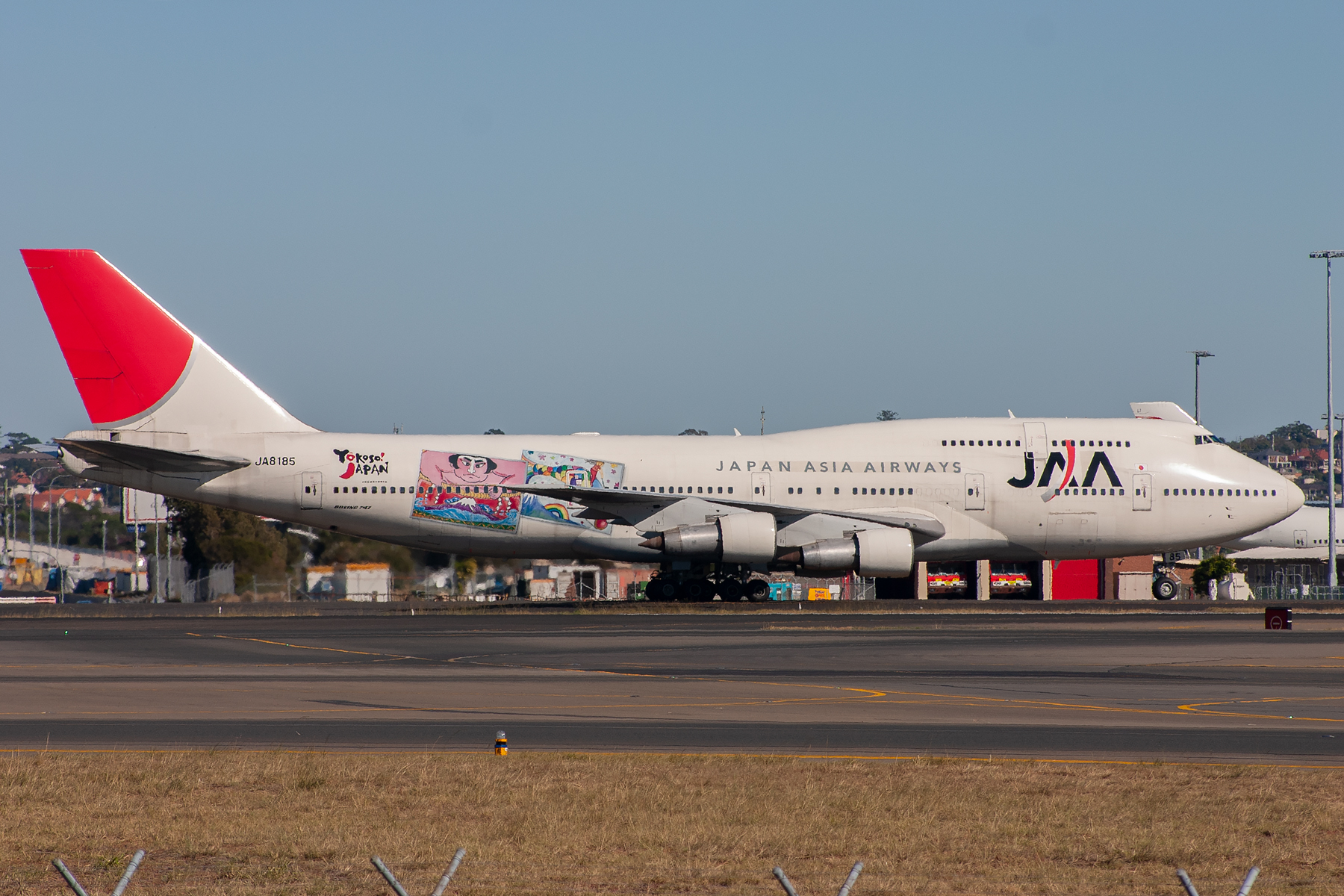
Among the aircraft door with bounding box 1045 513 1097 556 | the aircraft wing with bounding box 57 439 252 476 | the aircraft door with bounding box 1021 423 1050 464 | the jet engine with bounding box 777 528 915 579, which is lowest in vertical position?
the jet engine with bounding box 777 528 915 579

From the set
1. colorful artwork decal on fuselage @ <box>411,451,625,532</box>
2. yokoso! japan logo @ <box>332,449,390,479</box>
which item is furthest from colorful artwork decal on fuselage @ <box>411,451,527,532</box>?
yokoso! japan logo @ <box>332,449,390,479</box>

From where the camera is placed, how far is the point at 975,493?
4184 cm

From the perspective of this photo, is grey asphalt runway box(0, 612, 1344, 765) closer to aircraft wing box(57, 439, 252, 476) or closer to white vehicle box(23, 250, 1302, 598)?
aircraft wing box(57, 439, 252, 476)

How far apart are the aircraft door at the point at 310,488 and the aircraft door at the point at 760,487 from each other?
13.1 meters

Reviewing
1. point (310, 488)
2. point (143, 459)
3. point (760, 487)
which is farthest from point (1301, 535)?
point (143, 459)

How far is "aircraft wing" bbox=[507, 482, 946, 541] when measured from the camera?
3978 centimetres

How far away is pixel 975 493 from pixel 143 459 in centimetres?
2472

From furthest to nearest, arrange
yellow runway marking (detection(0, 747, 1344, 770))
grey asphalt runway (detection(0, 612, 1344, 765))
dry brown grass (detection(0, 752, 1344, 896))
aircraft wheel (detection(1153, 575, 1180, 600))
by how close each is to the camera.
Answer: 1. aircraft wheel (detection(1153, 575, 1180, 600))
2. grey asphalt runway (detection(0, 612, 1344, 765))
3. yellow runway marking (detection(0, 747, 1344, 770))
4. dry brown grass (detection(0, 752, 1344, 896))

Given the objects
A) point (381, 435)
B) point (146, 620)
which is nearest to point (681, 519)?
point (381, 435)

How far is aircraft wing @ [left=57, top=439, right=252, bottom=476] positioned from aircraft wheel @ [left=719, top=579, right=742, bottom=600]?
586 inches

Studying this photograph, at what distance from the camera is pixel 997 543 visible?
42.4 m

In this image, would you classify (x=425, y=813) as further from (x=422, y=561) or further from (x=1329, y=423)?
(x=1329, y=423)

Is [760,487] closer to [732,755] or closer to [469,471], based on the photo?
[469,471]

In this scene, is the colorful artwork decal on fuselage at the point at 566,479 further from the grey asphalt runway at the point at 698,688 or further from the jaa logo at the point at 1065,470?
the jaa logo at the point at 1065,470
